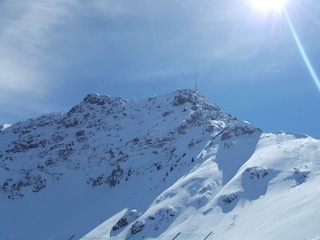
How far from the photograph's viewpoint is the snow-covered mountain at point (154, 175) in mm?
50062

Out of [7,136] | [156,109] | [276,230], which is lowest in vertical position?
[276,230]

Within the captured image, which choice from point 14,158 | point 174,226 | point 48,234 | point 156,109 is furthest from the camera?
point 156,109

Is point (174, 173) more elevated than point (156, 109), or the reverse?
point (156, 109)

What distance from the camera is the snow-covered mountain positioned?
50.1 meters

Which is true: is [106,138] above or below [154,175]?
above

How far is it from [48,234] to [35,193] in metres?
19.9

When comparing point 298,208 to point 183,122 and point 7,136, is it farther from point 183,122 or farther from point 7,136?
point 7,136

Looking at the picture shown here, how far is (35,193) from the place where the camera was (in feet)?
312

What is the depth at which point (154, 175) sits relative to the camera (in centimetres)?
8250

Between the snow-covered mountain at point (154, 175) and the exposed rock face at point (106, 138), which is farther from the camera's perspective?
the exposed rock face at point (106, 138)

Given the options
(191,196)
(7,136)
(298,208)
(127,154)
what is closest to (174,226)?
(191,196)

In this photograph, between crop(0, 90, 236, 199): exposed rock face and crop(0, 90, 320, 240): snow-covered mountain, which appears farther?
crop(0, 90, 236, 199): exposed rock face

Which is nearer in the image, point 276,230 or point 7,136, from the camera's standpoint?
point 276,230

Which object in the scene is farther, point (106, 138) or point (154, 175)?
point (106, 138)
